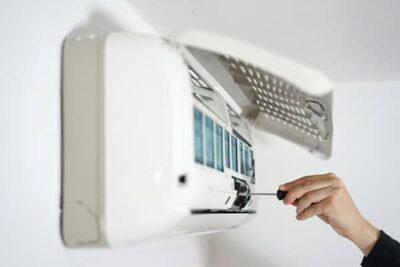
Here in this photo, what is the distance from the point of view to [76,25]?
2.63ft

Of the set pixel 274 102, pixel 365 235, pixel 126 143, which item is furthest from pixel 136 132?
pixel 365 235

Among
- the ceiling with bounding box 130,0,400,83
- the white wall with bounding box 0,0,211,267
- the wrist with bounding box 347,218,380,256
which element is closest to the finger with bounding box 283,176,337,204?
the wrist with bounding box 347,218,380,256

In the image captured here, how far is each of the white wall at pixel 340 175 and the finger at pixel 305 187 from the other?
55 cm

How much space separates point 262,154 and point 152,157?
1.05 meters

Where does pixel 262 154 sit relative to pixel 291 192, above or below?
above

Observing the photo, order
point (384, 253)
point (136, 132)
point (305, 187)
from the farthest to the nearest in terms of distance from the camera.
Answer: point (384, 253) → point (305, 187) → point (136, 132)

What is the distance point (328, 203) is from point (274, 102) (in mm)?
275

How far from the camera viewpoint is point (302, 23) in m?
1.10

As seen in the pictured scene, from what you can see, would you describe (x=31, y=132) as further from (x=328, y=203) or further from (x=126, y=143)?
(x=328, y=203)

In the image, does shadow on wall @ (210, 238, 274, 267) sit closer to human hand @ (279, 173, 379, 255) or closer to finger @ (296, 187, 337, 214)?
human hand @ (279, 173, 379, 255)

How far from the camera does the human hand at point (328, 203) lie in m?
1.03

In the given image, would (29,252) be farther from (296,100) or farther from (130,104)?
(296,100)

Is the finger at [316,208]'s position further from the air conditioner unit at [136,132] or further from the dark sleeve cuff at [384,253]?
the air conditioner unit at [136,132]

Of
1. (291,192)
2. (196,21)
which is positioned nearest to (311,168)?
(291,192)
